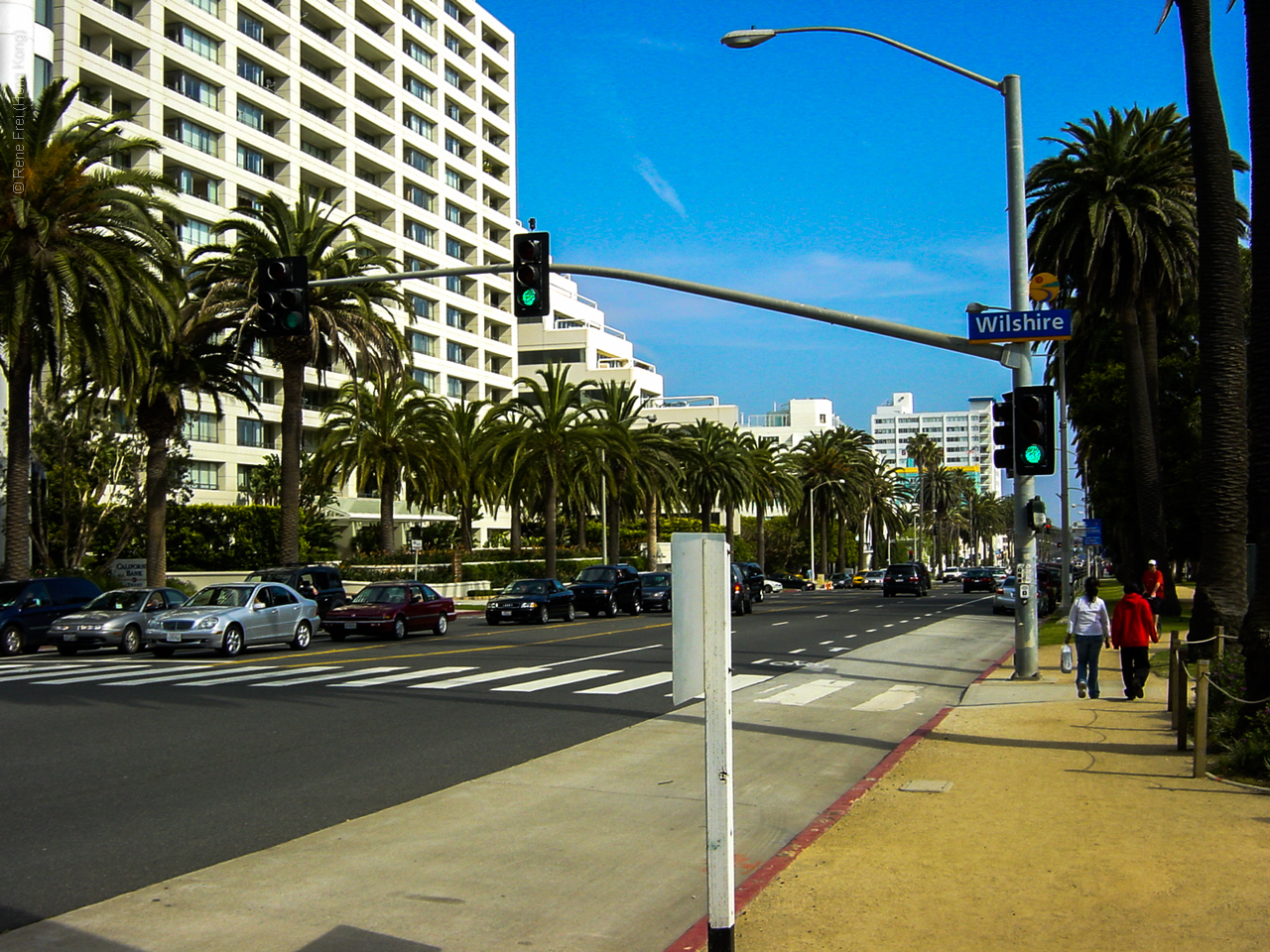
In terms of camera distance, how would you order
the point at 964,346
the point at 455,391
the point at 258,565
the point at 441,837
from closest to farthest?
1. the point at 441,837
2. the point at 964,346
3. the point at 258,565
4. the point at 455,391

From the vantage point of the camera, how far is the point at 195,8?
6181 cm

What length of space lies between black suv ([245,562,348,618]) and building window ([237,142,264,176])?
1549 inches

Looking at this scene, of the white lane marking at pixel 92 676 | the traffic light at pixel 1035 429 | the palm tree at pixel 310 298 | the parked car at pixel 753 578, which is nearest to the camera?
the traffic light at pixel 1035 429

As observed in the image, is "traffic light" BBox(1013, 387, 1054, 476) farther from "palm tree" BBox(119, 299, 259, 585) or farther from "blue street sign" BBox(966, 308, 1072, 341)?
"palm tree" BBox(119, 299, 259, 585)

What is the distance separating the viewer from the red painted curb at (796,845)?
6223 mm

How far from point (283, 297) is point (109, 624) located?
11976 mm

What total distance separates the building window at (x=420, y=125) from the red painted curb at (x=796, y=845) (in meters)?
76.9

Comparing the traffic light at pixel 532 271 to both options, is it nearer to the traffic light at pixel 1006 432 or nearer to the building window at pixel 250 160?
the traffic light at pixel 1006 432

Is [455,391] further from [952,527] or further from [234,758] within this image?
[952,527]

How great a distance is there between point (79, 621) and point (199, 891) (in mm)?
19963

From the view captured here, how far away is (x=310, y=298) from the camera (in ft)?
125

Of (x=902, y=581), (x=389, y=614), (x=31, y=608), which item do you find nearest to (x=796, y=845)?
(x=389, y=614)

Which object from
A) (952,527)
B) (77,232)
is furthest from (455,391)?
(952,527)

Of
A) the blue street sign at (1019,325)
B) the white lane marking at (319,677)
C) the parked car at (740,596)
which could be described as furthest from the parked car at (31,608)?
the parked car at (740,596)
